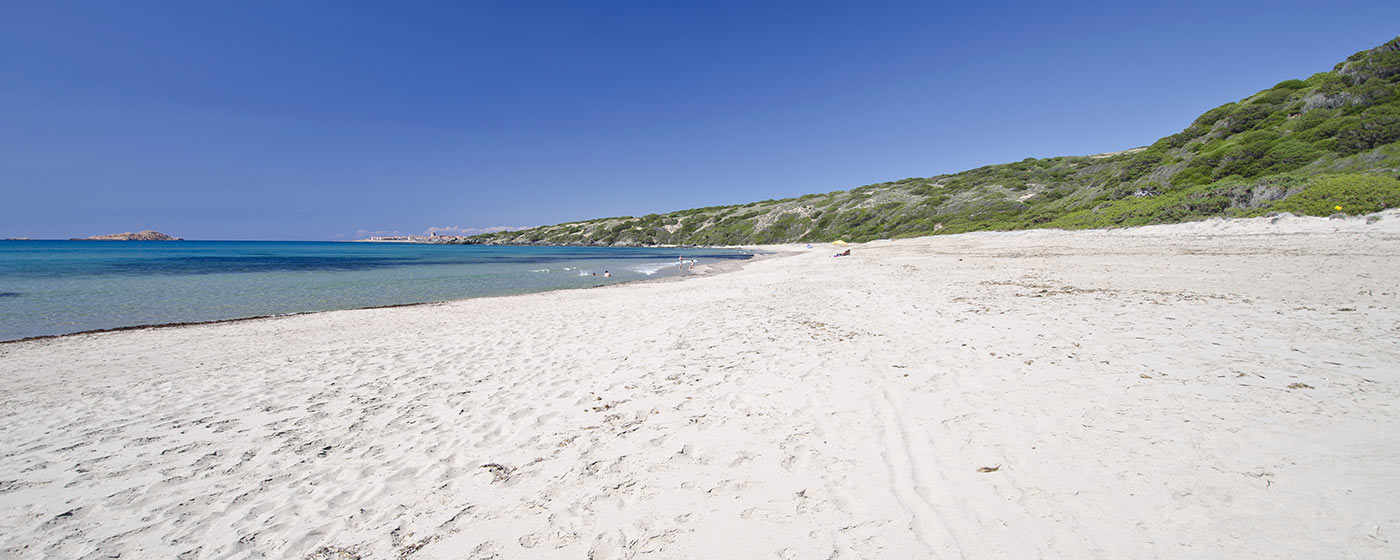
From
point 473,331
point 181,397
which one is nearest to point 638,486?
point 181,397

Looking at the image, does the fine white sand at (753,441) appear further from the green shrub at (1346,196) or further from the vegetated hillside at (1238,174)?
the vegetated hillside at (1238,174)

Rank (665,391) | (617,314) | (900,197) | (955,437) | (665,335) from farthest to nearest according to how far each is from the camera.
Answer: (900,197)
(617,314)
(665,335)
(665,391)
(955,437)

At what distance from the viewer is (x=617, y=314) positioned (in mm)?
12125

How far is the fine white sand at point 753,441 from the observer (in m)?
3.02

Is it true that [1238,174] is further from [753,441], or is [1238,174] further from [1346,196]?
[753,441]

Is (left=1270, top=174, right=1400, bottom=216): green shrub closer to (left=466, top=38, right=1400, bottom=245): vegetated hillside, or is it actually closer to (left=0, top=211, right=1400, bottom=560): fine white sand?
(left=466, top=38, right=1400, bottom=245): vegetated hillside

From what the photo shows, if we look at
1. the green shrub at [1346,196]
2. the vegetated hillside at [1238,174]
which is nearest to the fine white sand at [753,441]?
the green shrub at [1346,196]

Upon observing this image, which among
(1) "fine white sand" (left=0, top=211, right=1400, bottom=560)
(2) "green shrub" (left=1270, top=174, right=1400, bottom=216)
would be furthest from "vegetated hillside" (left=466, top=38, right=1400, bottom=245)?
(1) "fine white sand" (left=0, top=211, right=1400, bottom=560)

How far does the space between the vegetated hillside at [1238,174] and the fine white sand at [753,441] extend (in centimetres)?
1898

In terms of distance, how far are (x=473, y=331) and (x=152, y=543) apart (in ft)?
24.1

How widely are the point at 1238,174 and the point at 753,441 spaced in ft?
133

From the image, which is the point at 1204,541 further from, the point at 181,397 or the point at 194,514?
the point at 181,397

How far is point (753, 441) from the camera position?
14.4 feet

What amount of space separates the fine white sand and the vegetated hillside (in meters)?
19.0
